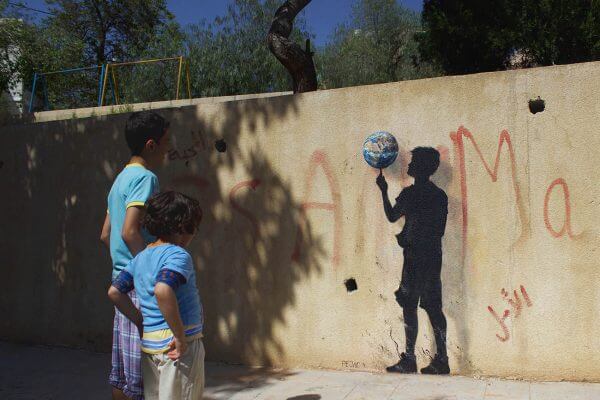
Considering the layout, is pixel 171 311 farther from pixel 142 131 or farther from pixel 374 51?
pixel 374 51

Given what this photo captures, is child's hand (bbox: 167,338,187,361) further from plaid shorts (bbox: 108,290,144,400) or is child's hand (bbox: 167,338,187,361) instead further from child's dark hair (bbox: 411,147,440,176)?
child's dark hair (bbox: 411,147,440,176)

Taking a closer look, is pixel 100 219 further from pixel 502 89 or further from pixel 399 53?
pixel 399 53

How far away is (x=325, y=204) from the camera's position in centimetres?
441

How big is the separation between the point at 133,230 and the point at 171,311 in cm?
59

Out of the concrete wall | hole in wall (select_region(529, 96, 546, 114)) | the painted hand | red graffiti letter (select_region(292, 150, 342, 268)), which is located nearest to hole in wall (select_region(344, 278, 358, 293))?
the concrete wall

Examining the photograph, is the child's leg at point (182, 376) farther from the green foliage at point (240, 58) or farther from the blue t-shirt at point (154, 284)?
the green foliage at point (240, 58)

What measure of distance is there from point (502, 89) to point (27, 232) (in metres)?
4.35

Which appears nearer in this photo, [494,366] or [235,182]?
[494,366]

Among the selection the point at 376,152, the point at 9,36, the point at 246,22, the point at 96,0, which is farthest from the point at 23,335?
the point at 96,0

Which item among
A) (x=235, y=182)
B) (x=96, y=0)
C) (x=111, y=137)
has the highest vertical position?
(x=96, y=0)

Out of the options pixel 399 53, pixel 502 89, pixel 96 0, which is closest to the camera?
pixel 502 89

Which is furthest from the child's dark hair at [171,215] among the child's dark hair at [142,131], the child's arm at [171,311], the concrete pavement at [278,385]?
the concrete pavement at [278,385]

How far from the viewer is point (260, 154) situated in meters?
4.66

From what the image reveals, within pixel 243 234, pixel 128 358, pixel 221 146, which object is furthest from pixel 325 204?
pixel 128 358
